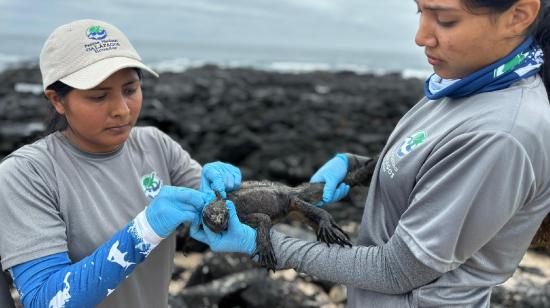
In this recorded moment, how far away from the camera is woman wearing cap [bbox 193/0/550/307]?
1.88 metres

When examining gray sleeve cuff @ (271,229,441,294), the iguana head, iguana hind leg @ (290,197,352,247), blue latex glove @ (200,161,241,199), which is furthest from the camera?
blue latex glove @ (200,161,241,199)

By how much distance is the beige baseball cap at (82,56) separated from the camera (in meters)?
2.41

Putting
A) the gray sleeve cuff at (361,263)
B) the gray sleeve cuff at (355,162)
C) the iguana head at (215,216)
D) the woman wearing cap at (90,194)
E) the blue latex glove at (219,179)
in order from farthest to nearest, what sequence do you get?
the gray sleeve cuff at (355,162) → the blue latex glove at (219,179) → the iguana head at (215,216) → the woman wearing cap at (90,194) → the gray sleeve cuff at (361,263)

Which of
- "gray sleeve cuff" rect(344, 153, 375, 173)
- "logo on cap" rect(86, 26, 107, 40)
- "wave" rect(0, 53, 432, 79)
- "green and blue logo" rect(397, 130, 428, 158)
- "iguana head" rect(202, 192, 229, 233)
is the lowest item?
"wave" rect(0, 53, 432, 79)

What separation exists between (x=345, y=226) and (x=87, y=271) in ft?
19.0

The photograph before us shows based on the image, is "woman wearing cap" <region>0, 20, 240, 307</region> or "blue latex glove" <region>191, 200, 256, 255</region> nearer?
"woman wearing cap" <region>0, 20, 240, 307</region>

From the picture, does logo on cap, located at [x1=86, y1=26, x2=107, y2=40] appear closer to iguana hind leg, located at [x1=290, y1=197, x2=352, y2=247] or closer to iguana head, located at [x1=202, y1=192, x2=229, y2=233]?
iguana head, located at [x1=202, y1=192, x2=229, y2=233]

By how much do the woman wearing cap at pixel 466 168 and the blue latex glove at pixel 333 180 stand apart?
2.53ft

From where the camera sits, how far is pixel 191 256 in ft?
22.1

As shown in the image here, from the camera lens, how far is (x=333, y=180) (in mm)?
3141

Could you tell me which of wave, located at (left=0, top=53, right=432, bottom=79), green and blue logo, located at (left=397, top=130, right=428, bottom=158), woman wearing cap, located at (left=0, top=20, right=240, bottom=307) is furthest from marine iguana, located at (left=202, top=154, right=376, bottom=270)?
wave, located at (left=0, top=53, right=432, bottom=79)

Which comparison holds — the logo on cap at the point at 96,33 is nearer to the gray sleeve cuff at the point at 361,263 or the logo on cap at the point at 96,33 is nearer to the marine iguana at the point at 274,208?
the marine iguana at the point at 274,208

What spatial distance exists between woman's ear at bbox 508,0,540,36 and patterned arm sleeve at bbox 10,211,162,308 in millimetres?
1834

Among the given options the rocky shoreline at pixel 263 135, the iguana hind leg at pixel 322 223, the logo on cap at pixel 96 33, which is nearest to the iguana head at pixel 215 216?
the iguana hind leg at pixel 322 223
